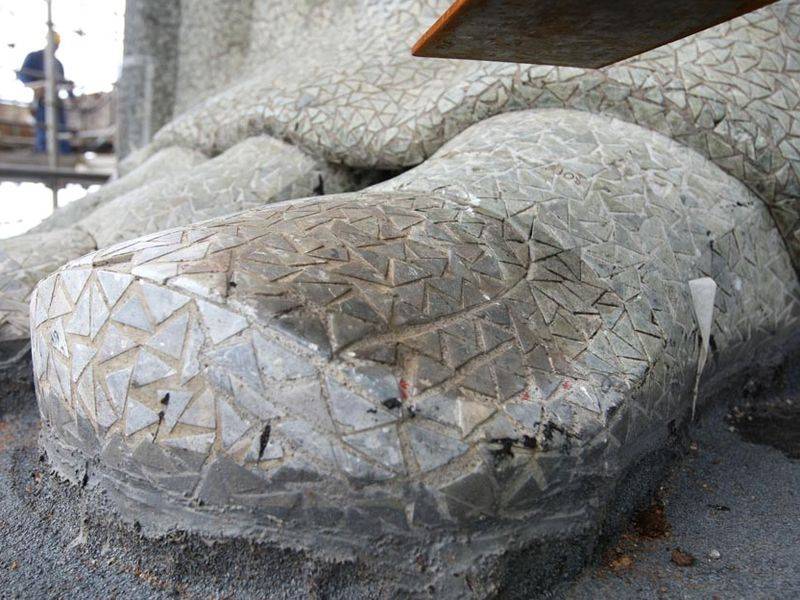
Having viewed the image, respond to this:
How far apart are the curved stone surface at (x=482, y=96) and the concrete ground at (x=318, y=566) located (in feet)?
3.17

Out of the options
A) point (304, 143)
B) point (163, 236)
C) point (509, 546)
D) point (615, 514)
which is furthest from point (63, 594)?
point (304, 143)

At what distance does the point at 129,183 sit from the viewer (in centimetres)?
321

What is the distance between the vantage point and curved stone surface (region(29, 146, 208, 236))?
120 inches

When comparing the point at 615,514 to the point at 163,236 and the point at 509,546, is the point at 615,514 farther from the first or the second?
the point at 163,236

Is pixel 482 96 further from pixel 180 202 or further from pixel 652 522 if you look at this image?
pixel 652 522

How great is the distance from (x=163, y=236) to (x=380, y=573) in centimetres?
73

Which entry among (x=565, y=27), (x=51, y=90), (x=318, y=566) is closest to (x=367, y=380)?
(x=318, y=566)

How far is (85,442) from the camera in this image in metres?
1.29

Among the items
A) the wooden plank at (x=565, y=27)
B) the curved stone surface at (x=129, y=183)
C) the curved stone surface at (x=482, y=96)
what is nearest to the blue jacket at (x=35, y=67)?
the curved stone surface at (x=482, y=96)

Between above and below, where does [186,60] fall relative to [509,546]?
below

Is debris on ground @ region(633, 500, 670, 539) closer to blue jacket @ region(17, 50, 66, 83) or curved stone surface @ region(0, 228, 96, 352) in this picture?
curved stone surface @ region(0, 228, 96, 352)

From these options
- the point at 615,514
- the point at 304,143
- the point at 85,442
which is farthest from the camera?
the point at 304,143

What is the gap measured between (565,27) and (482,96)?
1.13m

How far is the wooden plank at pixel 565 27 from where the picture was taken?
3.69 feet
